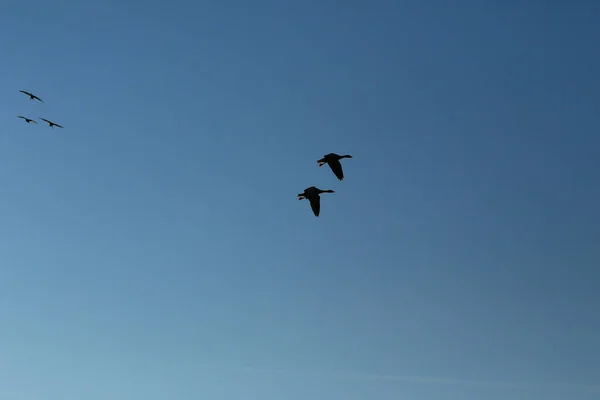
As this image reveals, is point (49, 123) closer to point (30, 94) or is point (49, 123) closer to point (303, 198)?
point (30, 94)

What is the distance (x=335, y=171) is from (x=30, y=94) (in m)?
73.5

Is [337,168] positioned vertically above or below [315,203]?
above

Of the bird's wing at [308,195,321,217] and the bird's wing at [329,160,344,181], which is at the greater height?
the bird's wing at [329,160,344,181]

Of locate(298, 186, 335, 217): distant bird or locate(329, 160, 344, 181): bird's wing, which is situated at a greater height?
locate(329, 160, 344, 181): bird's wing

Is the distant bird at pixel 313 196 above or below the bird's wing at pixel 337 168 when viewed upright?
below

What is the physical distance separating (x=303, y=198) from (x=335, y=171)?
651 cm

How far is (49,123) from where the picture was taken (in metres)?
143

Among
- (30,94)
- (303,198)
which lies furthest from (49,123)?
(303,198)

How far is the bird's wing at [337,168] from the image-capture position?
98.2 m

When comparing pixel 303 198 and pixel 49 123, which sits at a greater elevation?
pixel 49 123

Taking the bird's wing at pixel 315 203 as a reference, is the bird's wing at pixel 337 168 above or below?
above

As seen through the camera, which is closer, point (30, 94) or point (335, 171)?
point (335, 171)

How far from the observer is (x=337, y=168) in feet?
324

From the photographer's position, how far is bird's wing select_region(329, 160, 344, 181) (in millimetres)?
98231
